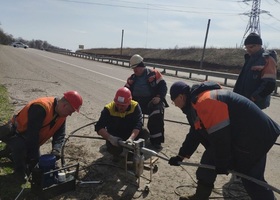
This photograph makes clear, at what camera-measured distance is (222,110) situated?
299 centimetres

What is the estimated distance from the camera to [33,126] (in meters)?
4.20

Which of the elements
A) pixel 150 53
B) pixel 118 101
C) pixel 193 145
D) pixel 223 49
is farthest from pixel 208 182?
pixel 150 53

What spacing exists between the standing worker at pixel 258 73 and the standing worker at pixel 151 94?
164cm

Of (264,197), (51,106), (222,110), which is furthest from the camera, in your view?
(51,106)

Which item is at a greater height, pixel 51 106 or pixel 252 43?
pixel 252 43

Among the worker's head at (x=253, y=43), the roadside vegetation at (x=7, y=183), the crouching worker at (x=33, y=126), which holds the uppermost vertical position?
the worker's head at (x=253, y=43)

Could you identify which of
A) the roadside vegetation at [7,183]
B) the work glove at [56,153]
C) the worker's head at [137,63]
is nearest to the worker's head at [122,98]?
the work glove at [56,153]

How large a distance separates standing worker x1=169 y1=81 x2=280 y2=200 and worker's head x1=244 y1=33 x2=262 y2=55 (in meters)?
2.00

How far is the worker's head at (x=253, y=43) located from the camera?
4.92 metres

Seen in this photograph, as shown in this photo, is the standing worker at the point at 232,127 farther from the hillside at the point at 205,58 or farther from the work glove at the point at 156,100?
the hillside at the point at 205,58

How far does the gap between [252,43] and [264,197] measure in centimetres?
257

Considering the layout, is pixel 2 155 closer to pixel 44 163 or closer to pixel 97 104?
pixel 44 163

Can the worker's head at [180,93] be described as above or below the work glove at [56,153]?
above

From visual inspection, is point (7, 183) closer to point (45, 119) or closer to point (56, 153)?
point (56, 153)
